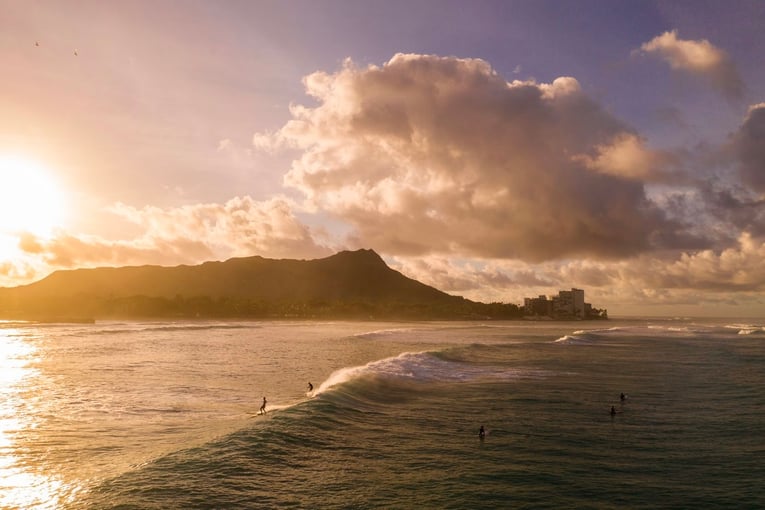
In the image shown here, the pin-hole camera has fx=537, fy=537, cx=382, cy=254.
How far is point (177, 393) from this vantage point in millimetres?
34125

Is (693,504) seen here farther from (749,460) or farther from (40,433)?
(40,433)

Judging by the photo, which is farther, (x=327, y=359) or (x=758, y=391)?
(x=327, y=359)

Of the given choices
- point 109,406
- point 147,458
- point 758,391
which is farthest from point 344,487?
point 758,391

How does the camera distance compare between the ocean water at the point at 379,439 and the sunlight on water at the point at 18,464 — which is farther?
the ocean water at the point at 379,439

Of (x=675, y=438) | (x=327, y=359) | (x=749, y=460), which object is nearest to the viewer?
(x=749, y=460)

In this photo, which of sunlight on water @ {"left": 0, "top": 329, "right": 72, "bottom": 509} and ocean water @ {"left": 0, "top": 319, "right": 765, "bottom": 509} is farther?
ocean water @ {"left": 0, "top": 319, "right": 765, "bottom": 509}

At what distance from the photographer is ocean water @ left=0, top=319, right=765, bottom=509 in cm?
1594

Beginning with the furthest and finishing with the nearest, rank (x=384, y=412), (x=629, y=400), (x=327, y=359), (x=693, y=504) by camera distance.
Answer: (x=327, y=359) < (x=629, y=400) < (x=384, y=412) < (x=693, y=504)

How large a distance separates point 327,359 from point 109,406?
29530mm

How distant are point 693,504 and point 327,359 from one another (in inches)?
1761

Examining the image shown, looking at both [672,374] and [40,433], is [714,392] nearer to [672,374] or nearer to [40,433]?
→ [672,374]

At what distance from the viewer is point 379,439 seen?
22.6 meters

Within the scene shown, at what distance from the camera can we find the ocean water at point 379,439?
15938 millimetres

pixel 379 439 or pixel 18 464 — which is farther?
pixel 379 439
